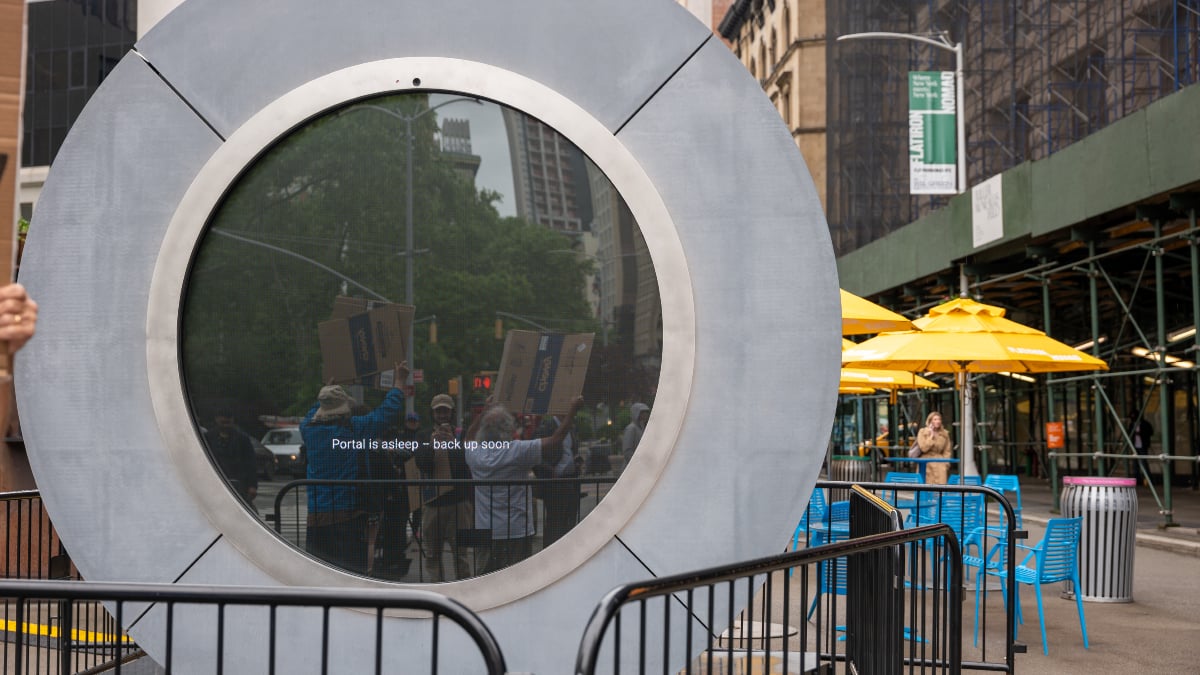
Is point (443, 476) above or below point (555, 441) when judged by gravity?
below

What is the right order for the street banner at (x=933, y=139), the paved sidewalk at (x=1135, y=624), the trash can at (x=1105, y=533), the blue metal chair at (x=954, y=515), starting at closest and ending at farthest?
the paved sidewalk at (x=1135, y=624), the blue metal chair at (x=954, y=515), the trash can at (x=1105, y=533), the street banner at (x=933, y=139)

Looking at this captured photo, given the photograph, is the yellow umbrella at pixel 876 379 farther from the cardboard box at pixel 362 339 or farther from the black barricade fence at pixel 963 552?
the cardboard box at pixel 362 339

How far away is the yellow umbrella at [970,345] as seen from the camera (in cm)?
1280

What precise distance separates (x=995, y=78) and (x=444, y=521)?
31348 millimetres

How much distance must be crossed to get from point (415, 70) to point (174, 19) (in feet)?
3.56

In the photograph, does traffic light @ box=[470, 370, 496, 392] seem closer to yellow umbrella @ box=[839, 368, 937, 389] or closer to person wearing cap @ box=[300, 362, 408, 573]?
person wearing cap @ box=[300, 362, 408, 573]

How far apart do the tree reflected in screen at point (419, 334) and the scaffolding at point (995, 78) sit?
16.6 m

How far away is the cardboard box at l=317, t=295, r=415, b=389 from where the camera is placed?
5074mm

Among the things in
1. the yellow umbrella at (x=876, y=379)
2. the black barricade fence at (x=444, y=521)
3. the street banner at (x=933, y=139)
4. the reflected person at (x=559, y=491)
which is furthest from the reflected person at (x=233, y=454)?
the street banner at (x=933, y=139)

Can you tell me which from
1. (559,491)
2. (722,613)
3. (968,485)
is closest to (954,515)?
(968,485)

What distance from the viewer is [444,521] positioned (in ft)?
16.6

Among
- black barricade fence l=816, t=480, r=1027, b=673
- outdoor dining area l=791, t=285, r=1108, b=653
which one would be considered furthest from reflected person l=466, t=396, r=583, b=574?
outdoor dining area l=791, t=285, r=1108, b=653

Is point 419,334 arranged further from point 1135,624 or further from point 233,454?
point 1135,624

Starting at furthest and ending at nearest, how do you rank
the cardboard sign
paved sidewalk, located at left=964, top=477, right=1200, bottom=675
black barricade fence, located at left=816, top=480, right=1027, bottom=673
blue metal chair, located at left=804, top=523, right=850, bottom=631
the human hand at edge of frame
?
the cardboard sign < paved sidewalk, located at left=964, top=477, right=1200, bottom=675 < black barricade fence, located at left=816, top=480, right=1027, bottom=673 < blue metal chair, located at left=804, top=523, right=850, bottom=631 < the human hand at edge of frame
